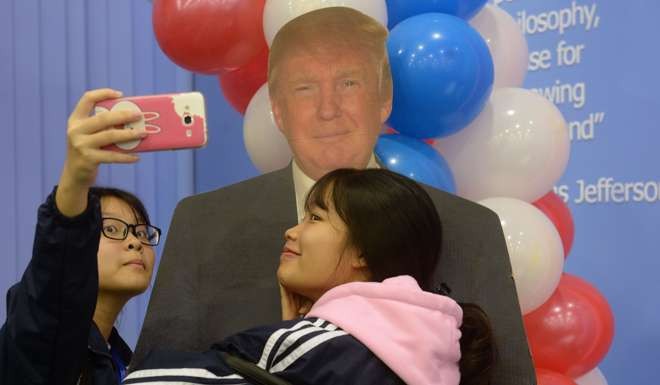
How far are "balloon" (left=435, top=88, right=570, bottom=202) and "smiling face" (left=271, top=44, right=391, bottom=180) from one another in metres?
0.48

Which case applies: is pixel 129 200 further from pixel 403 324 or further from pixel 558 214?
pixel 558 214

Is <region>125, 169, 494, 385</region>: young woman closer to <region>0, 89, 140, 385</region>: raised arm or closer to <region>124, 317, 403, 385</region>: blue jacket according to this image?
<region>124, 317, 403, 385</region>: blue jacket

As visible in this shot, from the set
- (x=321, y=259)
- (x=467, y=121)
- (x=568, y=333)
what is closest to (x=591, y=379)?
(x=568, y=333)

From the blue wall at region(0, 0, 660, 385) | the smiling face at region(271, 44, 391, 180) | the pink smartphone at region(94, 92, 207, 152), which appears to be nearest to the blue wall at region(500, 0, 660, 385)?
the blue wall at region(0, 0, 660, 385)

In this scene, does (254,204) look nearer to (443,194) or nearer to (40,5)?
(443,194)

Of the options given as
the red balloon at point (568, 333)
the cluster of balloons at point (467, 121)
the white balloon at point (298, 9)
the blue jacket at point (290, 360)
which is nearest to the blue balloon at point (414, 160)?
the cluster of balloons at point (467, 121)

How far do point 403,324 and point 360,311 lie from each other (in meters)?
0.06

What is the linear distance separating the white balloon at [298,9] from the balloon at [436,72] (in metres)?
0.07

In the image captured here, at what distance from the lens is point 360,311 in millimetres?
1246

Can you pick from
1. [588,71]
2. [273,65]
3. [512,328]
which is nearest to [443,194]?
[512,328]

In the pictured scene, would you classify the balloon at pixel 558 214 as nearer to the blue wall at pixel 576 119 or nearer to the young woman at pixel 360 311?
the blue wall at pixel 576 119

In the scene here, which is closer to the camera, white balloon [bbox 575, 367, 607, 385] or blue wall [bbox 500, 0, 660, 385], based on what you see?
white balloon [bbox 575, 367, 607, 385]

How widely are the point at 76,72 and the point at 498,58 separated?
1.62 metres

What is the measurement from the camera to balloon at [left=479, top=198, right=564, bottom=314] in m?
2.10
